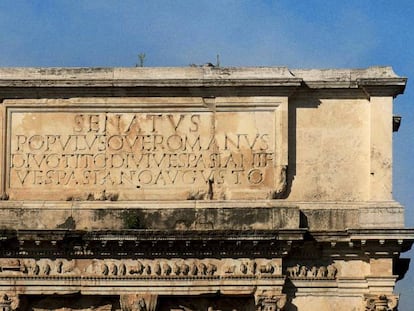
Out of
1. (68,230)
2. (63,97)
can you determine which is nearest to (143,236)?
(68,230)

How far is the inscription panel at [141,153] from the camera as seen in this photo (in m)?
26.4

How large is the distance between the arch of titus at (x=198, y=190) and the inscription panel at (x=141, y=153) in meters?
0.02

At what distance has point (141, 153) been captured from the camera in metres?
26.5

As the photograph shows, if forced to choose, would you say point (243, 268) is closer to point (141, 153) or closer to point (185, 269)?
point (185, 269)

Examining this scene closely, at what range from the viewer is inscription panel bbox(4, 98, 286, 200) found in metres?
26.4

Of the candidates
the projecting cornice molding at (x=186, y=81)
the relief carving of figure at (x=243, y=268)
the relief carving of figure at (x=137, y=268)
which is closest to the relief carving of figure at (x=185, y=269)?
the relief carving of figure at (x=137, y=268)

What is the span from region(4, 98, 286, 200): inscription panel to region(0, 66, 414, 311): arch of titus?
0.08ft

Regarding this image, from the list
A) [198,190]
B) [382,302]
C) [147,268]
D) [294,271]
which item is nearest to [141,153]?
[198,190]

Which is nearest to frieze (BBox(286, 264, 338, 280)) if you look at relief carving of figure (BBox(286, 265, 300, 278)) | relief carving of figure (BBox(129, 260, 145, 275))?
relief carving of figure (BBox(286, 265, 300, 278))

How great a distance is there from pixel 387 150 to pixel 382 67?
4.64 ft

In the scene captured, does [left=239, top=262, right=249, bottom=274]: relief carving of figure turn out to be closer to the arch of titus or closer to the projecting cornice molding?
the arch of titus

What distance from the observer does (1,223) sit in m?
26.0

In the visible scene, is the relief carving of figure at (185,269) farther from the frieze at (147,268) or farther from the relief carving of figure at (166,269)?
the relief carving of figure at (166,269)

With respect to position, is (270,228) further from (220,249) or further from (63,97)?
(63,97)
